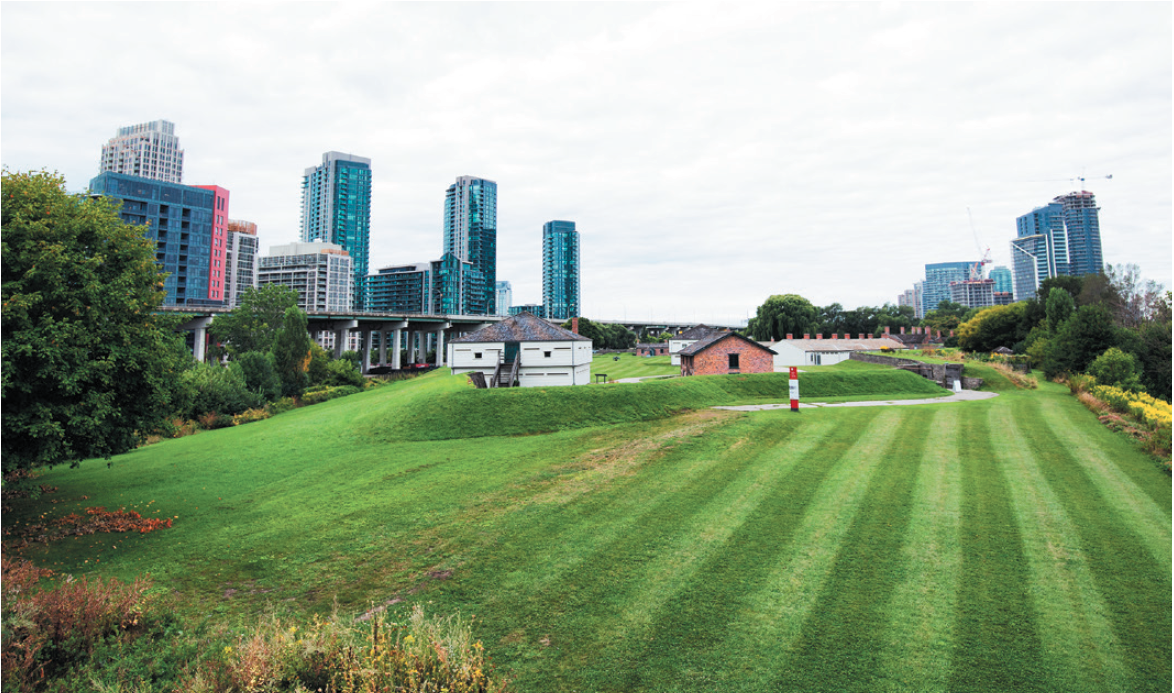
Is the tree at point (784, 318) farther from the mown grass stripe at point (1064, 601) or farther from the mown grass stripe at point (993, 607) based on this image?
the mown grass stripe at point (993, 607)

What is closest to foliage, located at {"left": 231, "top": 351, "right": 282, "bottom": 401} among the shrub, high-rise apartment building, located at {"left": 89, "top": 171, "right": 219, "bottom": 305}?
the shrub

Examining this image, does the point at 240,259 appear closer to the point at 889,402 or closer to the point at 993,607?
the point at 889,402

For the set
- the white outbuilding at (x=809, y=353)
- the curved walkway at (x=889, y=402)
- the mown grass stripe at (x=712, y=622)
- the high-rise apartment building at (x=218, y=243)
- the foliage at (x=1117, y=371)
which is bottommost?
the mown grass stripe at (x=712, y=622)

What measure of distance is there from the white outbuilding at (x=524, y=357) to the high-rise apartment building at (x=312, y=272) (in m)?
171

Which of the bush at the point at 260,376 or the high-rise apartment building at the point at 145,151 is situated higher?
the high-rise apartment building at the point at 145,151

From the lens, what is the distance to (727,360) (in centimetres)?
4262

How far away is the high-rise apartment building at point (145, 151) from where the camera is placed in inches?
7451

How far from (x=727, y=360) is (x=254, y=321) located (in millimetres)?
59280

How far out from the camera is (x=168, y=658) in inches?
254

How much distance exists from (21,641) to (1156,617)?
1606 centimetres

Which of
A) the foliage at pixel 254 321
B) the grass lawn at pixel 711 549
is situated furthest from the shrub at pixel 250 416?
the foliage at pixel 254 321

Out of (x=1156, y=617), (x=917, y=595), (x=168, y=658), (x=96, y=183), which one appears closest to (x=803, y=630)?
(x=917, y=595)

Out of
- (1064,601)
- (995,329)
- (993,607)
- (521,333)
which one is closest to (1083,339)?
(995,329)

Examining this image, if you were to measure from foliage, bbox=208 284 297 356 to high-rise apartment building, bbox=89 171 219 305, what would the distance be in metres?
83.9
